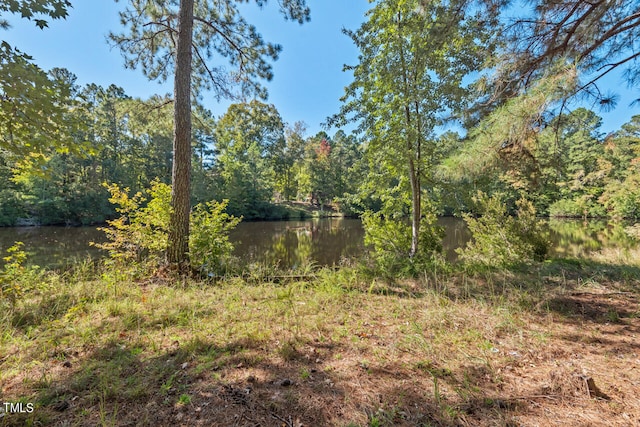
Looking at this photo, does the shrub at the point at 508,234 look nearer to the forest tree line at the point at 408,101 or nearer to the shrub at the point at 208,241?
the forest tree line at the point at 408,101

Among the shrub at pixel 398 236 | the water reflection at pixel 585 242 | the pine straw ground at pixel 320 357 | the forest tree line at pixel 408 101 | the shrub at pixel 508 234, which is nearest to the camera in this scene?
the pine straw ground at pixel 320 357

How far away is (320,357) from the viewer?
1.96 m

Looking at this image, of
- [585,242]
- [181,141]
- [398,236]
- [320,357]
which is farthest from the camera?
[585,242]

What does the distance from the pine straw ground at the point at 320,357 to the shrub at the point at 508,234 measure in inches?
103

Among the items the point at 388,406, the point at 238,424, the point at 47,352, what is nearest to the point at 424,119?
the point at 388,406

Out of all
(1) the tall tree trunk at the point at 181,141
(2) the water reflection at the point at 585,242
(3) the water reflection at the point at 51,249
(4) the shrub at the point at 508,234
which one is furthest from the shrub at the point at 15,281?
(2) the water reflection at the point at 585,242

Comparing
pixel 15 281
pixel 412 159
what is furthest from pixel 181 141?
pixel 412 159

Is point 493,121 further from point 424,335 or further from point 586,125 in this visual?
point 424,335

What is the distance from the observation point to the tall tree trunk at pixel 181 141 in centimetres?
414

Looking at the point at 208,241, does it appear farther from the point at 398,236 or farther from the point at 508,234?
the point at 508,234

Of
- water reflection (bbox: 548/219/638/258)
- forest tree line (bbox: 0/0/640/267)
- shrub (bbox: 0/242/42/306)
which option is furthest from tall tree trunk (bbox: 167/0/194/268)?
water reflection (bbox: 548/219/638/258)

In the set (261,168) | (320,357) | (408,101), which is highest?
(261,168)

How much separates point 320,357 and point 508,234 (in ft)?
20.1

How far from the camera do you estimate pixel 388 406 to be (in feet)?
4.71
